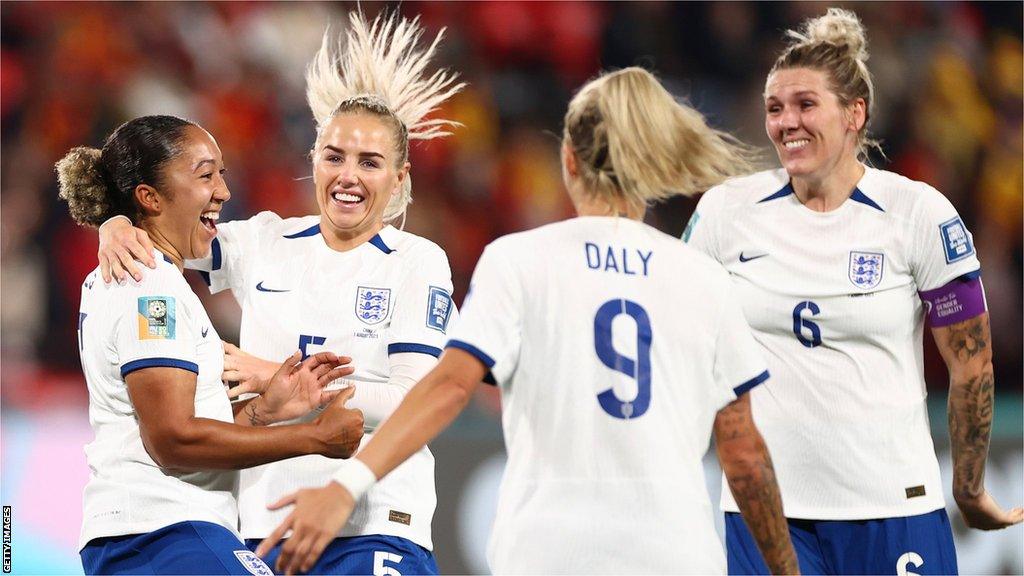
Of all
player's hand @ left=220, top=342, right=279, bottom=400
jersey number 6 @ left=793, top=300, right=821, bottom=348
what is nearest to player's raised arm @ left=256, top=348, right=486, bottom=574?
player's hand @ left=220, top=342, right=279, bottom=400

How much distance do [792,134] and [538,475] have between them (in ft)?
5.52

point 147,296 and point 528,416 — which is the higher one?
point 147,296

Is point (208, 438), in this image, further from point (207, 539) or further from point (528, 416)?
point (528, 416)

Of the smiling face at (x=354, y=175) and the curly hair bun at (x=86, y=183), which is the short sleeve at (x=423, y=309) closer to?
the smiling face at (x=354, y=175)

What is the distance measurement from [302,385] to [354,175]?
82 cm

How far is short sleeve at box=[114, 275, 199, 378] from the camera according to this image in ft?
10.4

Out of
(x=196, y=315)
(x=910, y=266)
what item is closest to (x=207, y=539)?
(x=196, y=315)

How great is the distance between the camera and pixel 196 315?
333 centimetres

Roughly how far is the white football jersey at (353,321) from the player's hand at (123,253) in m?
0.75

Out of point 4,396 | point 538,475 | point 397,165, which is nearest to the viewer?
point 538,475

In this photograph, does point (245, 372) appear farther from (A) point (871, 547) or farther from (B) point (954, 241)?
(B) point (954, 241)

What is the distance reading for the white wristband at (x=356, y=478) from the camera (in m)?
2.58

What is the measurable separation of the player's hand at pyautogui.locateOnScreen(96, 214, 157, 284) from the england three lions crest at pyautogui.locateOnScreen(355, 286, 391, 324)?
0.83 meters
